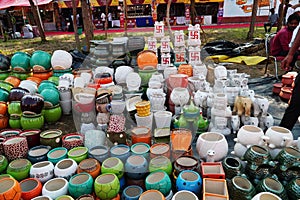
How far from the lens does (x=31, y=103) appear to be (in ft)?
7.48

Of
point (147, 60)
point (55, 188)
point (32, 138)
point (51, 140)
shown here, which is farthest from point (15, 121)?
point (147, 60)

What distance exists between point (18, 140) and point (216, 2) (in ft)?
45.5

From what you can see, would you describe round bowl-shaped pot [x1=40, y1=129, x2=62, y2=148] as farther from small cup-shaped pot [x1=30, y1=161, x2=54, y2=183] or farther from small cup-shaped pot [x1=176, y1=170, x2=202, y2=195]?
small cup-shaped pot [x1=176, y1=170, x2=202, y2=195]

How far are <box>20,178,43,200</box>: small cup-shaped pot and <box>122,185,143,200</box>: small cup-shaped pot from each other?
44cm

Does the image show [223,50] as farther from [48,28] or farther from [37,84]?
[48,28]

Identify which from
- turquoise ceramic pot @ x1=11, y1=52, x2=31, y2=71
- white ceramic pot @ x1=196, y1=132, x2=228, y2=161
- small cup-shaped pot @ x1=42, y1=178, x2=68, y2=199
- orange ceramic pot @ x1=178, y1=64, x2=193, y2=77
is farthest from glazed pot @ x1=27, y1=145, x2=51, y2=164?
turquoise ceramic pot @ x1=11, y1=52, x2=31, y2=71

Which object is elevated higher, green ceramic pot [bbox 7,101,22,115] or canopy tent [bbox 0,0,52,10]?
canopy tent [bbox 0,0,52,10]

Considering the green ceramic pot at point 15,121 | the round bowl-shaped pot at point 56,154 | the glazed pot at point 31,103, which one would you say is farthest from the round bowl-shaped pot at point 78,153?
the green ceramic pot at point 15,121

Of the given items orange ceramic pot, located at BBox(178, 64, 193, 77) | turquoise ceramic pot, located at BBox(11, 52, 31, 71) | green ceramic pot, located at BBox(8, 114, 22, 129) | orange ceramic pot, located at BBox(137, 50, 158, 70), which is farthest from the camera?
turquoise ceramic pot, located at BBox(11, 52, 31, 71)

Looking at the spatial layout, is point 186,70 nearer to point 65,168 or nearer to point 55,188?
point 65,168

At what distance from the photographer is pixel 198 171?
1.44 metres

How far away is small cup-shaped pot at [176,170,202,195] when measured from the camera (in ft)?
4.21

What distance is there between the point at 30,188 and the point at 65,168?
0.64ft

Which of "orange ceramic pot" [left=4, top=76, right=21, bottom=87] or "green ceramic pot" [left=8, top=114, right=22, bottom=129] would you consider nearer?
"green ceramic pot" [left=8, top=114, right=22, bottom=129]
